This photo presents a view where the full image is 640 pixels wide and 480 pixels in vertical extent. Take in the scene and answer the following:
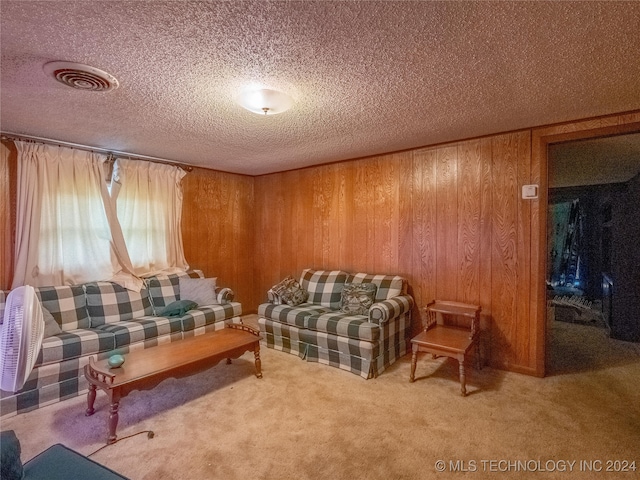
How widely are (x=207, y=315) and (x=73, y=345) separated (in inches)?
48.0

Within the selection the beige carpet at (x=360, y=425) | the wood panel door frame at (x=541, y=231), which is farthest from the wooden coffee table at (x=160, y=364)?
the wood panel door frame at (x=541, y=231)

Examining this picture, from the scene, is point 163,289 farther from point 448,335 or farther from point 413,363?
point 448,335

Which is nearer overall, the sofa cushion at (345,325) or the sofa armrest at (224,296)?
the sofa cushion at (345,325)

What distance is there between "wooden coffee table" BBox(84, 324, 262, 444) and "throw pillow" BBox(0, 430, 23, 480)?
0.92 meters

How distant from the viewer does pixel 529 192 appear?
119 inches

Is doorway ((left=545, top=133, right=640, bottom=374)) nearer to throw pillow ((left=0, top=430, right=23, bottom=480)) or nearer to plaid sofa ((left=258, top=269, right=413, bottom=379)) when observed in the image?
plaid sofa ((left=258, top=269, right=413, bottom=379))

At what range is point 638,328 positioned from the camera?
13.0ft

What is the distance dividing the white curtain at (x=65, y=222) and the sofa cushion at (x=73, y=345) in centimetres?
75

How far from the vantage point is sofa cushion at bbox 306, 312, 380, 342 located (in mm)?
3027

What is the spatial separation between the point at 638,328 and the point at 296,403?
4150 mm

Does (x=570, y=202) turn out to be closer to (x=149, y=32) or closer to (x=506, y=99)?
(x=506, y=99)

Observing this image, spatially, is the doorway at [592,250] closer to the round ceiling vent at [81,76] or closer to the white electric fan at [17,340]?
the round ceiling vent at [81,76]

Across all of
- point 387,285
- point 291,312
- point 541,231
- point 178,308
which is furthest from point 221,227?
point 541,231

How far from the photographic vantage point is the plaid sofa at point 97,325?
8.41 feet
